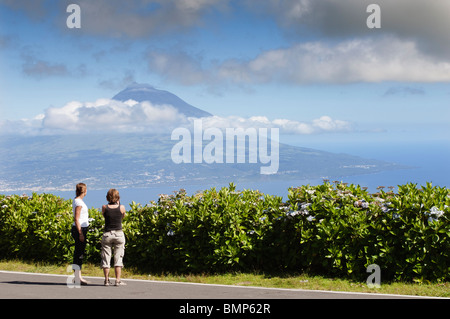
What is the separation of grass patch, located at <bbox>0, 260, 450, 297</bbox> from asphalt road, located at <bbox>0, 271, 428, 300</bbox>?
0.52m

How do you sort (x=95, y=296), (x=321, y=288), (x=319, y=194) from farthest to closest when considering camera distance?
1. (x=319, y=194)
2. (x=321, y=288)
3. (x=95, y=296)

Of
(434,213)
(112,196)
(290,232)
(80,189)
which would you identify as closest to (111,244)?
(112,196)

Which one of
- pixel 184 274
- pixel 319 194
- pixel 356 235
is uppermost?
pixel 319 194

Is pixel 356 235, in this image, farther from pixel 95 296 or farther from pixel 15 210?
pixel 15 210

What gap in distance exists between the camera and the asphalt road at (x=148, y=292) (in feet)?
30.5

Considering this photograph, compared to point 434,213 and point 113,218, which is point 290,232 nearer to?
point 434,213

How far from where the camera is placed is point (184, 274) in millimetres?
12000

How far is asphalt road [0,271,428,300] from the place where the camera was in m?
9.28

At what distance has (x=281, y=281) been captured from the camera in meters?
10.9

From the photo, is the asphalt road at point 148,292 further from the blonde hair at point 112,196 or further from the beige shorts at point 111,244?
the blonde hair at point 112,196

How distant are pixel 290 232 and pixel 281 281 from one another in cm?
127

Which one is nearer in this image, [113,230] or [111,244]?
[113,230]
